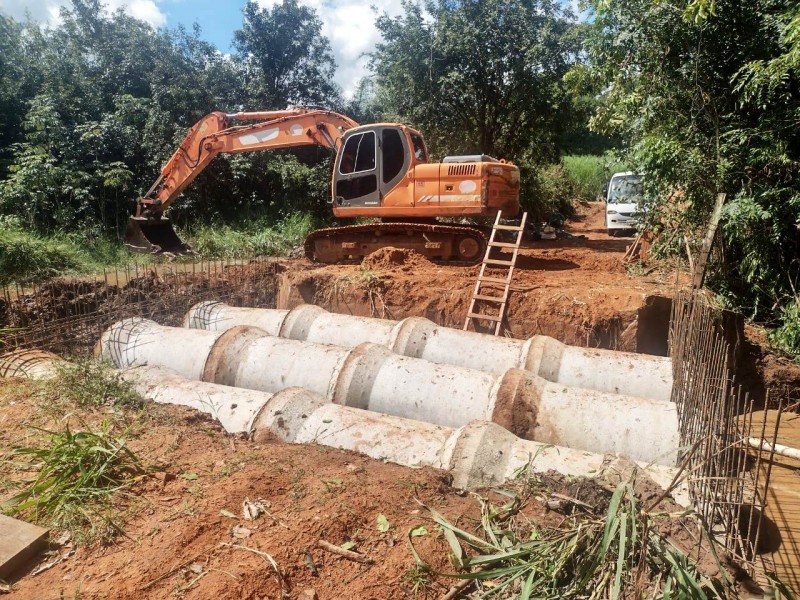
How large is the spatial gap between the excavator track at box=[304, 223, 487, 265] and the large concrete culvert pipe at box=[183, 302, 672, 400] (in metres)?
3.57

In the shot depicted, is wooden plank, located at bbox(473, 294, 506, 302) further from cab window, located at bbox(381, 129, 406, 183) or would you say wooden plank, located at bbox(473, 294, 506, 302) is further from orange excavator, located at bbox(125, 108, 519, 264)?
cab window, located at bbox(381, 129, 406, 183)

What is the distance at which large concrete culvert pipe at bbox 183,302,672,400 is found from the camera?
490 cm

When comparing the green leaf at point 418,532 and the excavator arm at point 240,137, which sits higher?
the excavator arm at point 240,137

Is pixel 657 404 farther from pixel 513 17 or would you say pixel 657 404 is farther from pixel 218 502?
pixel 513 17

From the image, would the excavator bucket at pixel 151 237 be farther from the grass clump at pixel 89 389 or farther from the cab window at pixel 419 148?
the grass clump at pixel 89 389

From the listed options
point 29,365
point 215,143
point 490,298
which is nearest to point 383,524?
point 29,365

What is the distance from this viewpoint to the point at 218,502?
278cm

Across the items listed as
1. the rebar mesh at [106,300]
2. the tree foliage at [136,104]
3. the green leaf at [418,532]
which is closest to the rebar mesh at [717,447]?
the green leaf at [418,532]

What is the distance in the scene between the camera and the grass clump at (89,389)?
4.13 meters

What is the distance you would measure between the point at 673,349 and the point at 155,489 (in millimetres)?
4938

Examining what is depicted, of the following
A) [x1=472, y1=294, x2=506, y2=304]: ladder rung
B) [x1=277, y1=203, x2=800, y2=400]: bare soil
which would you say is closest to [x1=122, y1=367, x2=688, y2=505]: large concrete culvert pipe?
[x1=277, y1=203, x2=800, y2=400]: bare soil

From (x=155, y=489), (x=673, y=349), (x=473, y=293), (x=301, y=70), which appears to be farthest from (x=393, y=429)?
(x=301, y=70)

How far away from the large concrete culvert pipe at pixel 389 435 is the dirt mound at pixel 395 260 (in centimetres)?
461

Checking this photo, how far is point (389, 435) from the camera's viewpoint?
3.64m
